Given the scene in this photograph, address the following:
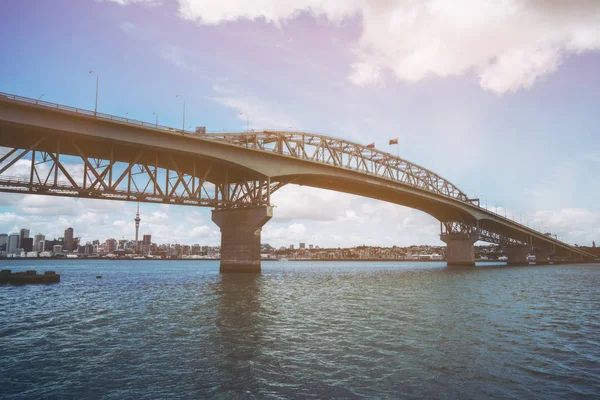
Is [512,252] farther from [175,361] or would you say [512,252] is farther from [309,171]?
[175,361]

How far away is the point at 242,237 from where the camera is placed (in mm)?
64625

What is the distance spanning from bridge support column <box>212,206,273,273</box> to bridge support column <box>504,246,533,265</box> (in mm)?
133099

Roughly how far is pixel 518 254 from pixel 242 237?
13778 centimetres

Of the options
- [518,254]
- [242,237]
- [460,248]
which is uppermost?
[242,237]

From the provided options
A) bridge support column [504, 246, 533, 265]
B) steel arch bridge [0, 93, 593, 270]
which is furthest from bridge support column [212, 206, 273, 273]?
bridge support column [504, 246, 533, 265]

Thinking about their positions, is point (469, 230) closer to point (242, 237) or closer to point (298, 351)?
point (242, 237)

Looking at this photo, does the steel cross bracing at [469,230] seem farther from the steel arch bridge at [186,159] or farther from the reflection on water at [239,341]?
the reflection on water at [239,341]

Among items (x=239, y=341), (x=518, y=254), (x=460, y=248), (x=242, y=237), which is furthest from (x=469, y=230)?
(x=239, y=341)

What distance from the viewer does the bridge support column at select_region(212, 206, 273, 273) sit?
63531 millimetres

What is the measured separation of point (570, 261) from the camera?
636ft

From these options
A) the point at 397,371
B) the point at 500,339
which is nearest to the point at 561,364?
the point at 500,339

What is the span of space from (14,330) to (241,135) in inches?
1837

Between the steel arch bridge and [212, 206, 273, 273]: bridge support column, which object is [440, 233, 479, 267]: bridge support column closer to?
the steel arch bridge

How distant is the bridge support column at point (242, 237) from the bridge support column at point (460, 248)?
271 ft
